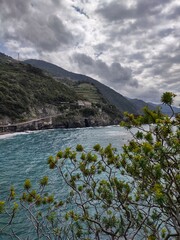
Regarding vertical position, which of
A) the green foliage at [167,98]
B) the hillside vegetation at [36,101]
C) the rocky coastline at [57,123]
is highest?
the hillside vegetation at [36,101]

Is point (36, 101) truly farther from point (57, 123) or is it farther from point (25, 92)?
point (57, 123)

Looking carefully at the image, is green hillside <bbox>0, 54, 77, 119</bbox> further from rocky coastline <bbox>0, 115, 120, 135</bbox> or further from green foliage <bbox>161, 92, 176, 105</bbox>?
green foliage <bbox>161, 92, 176, 105</bbox>

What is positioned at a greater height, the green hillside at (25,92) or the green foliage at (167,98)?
the green hillside at (25,92)

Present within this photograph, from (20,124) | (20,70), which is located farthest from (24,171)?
(20,70)

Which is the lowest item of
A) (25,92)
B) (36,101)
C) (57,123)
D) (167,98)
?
(57,123)

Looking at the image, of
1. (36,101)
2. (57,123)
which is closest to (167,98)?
(57,123)

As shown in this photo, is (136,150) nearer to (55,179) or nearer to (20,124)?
(55,179)

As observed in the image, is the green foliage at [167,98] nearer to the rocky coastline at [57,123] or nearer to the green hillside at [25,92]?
the rocky coastline at [57,123]

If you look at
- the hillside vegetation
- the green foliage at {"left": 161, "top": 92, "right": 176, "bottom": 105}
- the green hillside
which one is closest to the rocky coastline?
the hillside vegetation

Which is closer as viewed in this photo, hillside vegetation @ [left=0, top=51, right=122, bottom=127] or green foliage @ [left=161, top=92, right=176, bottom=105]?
green foliage @ [left=161, top=92, right=176, bottom=105]

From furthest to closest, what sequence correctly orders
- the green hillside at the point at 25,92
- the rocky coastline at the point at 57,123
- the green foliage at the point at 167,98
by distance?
1. the green hillside at the point at 25,92
2. the rocky coastline at the point at 57,123
3. the green foliage at the point at 167,98

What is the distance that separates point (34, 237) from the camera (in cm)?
1465

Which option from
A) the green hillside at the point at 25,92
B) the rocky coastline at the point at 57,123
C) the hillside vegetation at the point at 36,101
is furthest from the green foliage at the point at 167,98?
the green hillside at the point at 25,92

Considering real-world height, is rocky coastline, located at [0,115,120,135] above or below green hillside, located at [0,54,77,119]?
below
